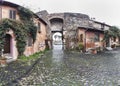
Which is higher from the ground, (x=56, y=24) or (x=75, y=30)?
(x=56, y=24)

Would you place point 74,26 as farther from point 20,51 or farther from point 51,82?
point 51,82

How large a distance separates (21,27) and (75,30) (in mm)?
15399

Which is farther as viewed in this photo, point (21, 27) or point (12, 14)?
point (21, 27)

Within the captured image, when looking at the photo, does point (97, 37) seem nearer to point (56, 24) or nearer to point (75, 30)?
point (75, 30)

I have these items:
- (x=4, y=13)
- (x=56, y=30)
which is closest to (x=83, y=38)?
(x=56, y=30)

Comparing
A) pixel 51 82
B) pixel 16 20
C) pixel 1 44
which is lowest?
pixel 51 82

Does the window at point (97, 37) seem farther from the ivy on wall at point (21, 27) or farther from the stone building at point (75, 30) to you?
the ivy on wall at point (21, 27)

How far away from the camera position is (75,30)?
A: 34.5 metres

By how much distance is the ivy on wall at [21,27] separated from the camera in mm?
18053

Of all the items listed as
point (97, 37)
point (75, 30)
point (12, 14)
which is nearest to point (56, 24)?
point (75, 30)

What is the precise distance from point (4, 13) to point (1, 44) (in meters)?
2.88

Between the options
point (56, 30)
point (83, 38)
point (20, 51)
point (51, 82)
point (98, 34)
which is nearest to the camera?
point (51, 82)

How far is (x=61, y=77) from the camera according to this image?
11.2 m

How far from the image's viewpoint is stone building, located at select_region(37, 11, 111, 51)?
105ft
